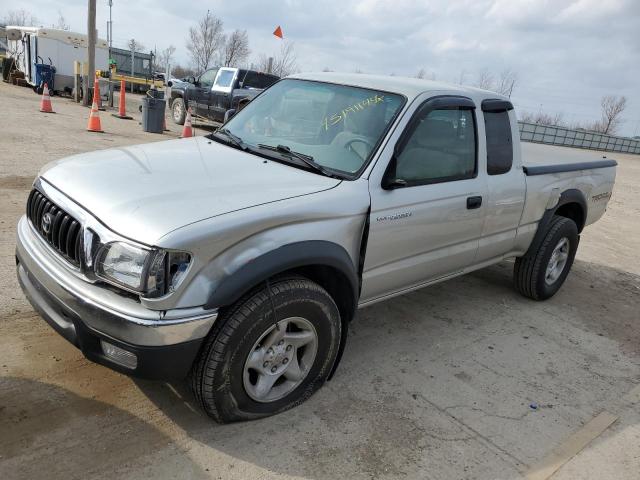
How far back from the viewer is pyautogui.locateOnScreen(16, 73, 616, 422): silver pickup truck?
2346 mm

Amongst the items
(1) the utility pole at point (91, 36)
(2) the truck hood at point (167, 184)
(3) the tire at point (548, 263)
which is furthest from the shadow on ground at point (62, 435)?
(1) the utility pole at point (91, 36)

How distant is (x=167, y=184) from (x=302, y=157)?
90 centimetres

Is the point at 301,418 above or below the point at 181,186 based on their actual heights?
below

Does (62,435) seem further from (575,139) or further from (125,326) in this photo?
(575,139)

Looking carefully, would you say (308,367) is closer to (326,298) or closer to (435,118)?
(326,298)

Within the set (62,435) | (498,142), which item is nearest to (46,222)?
(62,435)

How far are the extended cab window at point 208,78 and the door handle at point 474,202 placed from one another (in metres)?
13.1

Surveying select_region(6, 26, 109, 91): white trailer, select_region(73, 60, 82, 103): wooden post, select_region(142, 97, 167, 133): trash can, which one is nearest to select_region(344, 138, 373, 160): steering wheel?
select_region(142, 97, 167, 133): trash can

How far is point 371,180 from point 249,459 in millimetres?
1646

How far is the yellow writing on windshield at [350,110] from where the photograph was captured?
347cm

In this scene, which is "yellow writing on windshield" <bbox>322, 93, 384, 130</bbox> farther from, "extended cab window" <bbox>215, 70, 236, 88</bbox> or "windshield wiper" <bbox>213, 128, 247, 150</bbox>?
"extended cab window" <bbox>215, 70, 236, 88</bbox>

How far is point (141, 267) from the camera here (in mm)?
2279

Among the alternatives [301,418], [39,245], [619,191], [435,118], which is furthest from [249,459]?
[619,191]

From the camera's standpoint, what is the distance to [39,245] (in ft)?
9.24
